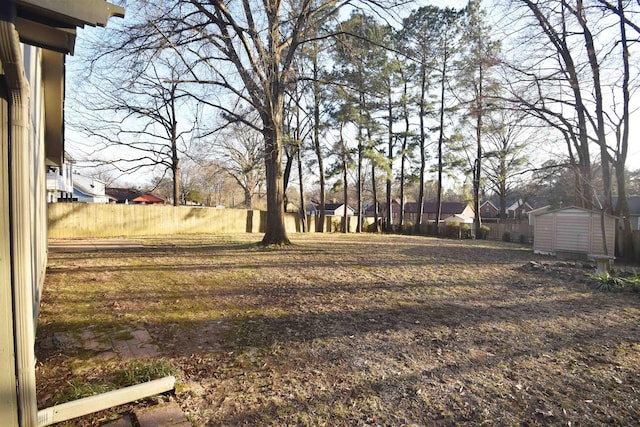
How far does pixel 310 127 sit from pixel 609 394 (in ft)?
66.6

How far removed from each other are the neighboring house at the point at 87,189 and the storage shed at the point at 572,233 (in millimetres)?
33640

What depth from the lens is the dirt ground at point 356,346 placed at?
2.26 m

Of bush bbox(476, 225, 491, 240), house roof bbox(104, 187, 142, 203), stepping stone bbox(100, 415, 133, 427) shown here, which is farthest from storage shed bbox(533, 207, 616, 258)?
→ house roof bbox(104, 187, 142, 203)

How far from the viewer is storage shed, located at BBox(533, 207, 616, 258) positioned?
1137 cm

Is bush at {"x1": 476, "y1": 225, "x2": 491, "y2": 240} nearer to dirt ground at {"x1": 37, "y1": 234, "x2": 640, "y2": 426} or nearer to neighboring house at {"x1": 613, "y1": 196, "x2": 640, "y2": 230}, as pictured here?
neighboring house at {"x1": 613, "y1": 196, "x2": 640, "y2": 230}

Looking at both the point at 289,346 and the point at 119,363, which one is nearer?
the point at 119,363

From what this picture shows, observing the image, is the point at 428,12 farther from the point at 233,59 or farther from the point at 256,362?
the point at 256,362

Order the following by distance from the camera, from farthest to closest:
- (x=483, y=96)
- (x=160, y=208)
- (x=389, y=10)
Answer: (x=160, y=208), (x=483, y=96), (x=389, y=10)

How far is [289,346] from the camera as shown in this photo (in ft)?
10.3

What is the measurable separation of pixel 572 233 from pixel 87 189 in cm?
3714

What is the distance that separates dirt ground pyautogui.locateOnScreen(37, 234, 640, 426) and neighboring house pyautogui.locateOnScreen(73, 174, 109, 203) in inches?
1195

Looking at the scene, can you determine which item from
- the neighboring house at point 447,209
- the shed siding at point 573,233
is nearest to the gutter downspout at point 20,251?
the shed siding at point 573,233

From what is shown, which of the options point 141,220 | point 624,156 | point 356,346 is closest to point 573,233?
point 624,156

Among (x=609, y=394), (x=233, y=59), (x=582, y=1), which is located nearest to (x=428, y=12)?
(x=582, y=1)
